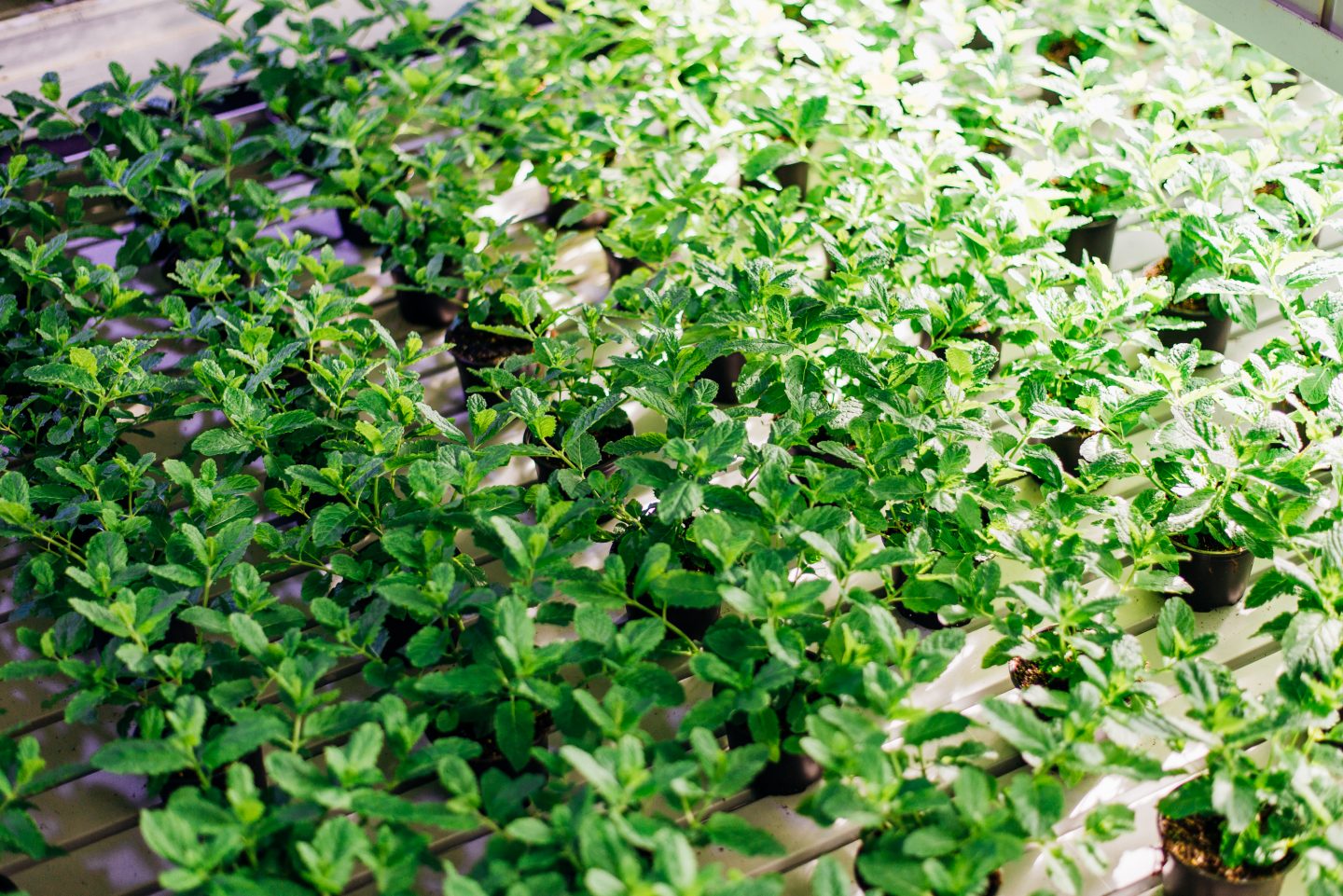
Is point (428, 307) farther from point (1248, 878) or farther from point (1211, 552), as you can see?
point (1248, 878)

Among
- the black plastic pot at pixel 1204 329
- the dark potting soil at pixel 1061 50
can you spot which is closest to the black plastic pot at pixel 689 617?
the black plastic pot at pixel 1204 329

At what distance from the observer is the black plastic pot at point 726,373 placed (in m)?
2.28

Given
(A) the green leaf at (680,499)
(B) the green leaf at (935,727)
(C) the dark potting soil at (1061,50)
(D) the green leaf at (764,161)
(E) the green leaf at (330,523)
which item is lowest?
(E) the green leaf at (330,523)

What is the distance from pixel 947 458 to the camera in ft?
5.62

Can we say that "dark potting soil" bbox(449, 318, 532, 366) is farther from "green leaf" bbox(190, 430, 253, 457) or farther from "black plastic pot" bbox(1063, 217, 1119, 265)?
"black plastic pot" bbox(1063, 217, 1119, 265)

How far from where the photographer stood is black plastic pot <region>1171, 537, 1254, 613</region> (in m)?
1.79

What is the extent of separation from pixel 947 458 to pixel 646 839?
Answer: 735 millimetres

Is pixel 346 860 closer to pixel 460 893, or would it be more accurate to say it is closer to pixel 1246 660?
pixel 460 893

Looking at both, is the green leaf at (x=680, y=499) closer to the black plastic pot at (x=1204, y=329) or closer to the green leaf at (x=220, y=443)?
the green leaf at (x=220, y=443)

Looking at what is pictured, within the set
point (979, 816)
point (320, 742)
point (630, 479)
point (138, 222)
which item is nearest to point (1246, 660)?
point (979, 816)

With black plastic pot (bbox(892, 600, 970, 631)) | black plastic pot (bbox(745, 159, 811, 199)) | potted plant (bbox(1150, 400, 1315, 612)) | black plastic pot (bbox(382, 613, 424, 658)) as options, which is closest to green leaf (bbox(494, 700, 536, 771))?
black plastic pot (bbox(382, 613, 424, 658))

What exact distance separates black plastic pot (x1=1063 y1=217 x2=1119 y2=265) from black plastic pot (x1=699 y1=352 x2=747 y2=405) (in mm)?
700

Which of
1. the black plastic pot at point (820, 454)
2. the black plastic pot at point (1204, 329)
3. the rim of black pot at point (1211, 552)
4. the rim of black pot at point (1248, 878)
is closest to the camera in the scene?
the rim of black pot at point (1248, 878)

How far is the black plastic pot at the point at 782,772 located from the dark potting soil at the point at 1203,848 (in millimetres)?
435
